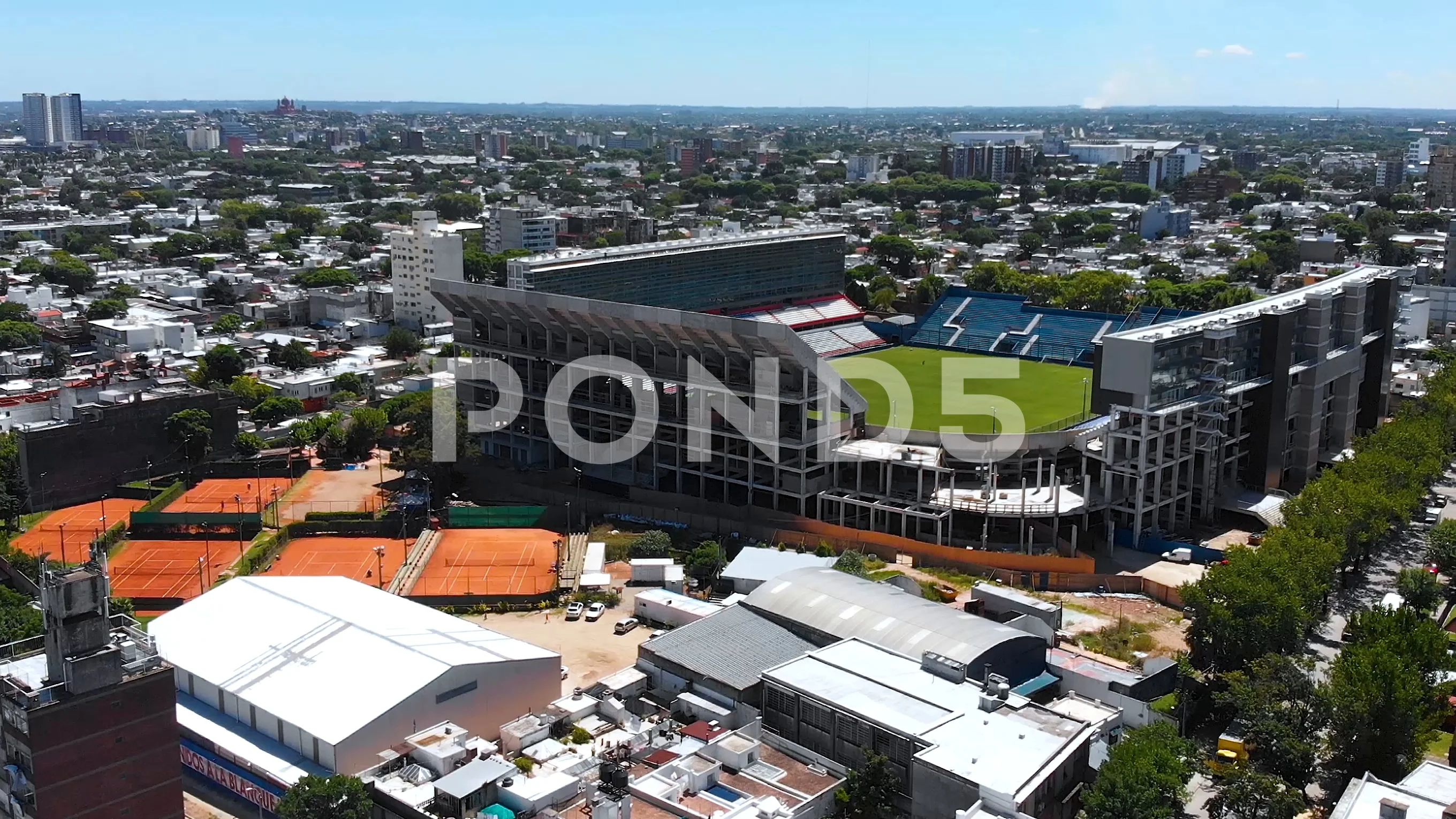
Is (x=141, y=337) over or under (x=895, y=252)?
under

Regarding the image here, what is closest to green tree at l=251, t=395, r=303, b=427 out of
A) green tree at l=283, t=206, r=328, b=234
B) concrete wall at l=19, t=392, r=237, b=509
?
concrete wall at l=19, t=392, r=237, b=509

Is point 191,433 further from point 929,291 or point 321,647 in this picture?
point 929,291

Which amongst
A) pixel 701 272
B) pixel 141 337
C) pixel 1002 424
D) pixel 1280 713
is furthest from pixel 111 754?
pixel 141 337

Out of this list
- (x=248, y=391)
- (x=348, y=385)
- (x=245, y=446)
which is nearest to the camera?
(x=245, y=446)

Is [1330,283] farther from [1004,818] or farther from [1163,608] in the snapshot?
[1004,818]

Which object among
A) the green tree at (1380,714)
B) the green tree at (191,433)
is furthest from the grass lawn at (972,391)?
the green tree at (191,433)

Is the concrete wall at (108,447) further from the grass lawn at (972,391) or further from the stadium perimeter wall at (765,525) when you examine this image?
the grass lawn at (972,391)
